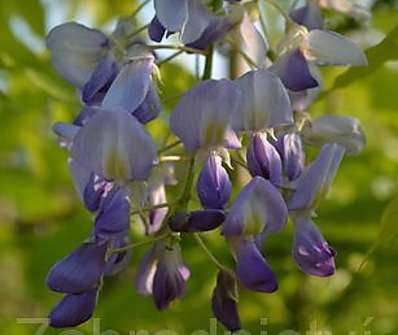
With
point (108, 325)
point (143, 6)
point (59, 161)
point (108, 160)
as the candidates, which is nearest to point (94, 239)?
point (108, 160)

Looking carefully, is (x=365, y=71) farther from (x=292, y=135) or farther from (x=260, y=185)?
(x=260, y=185)

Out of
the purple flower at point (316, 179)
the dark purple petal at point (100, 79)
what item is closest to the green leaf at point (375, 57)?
the purple flower at point (316, 179)

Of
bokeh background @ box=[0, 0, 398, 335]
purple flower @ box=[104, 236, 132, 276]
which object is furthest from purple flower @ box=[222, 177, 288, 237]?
bokeh background @ box=[0, 0, 398, 335]

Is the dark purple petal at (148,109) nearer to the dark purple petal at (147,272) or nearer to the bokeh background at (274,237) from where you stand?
the dark purple petal at (147,272)

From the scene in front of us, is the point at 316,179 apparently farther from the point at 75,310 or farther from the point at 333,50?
the point at 75,310

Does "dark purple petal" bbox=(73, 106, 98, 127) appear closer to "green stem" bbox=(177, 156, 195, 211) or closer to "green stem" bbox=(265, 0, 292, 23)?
"green stem" bbox=(177, 156, 195, 211)

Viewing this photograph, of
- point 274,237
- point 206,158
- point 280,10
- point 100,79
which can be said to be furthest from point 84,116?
point 274,237
